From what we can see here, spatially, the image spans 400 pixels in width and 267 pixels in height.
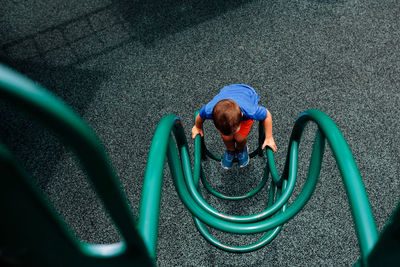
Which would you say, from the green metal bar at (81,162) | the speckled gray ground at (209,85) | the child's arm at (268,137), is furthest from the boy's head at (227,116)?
the green metal bar at (81,162)

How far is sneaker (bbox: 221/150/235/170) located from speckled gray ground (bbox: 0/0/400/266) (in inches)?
2.4

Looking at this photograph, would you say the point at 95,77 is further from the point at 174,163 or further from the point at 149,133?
the point at 174,163

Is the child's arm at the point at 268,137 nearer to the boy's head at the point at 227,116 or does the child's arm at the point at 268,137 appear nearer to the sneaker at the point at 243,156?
the boy's head at the point at 227,116

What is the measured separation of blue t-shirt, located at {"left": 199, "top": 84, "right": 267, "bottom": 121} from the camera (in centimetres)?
117

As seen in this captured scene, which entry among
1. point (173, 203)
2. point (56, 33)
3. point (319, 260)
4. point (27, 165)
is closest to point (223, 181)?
point (173, 203)

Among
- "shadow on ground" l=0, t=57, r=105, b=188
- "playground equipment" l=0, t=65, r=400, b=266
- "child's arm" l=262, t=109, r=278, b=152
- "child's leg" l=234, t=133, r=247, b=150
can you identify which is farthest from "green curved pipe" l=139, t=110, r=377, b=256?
"shadow on ground" l=0, t=57, r=105, b=188

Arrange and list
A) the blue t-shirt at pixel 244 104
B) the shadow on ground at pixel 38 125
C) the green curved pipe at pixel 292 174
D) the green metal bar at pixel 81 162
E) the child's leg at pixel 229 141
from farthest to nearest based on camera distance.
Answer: the shadow on ground at pixel 38 125
the child's leg at pixel 229 141
the blue t-shirt at pixel 244 104
the green curved pipe at pixel 292 174
the green metal bar at pixel 81 162

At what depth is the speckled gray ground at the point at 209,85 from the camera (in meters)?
1.38

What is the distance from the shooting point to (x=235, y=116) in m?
1.08

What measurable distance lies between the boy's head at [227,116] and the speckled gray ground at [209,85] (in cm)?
50

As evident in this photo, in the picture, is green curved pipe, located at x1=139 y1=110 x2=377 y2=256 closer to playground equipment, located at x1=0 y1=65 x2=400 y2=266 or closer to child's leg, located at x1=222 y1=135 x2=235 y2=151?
playground equipment, located at x1=0 y1=65 x2=400 y2=266

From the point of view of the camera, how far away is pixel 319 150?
693 millimetres

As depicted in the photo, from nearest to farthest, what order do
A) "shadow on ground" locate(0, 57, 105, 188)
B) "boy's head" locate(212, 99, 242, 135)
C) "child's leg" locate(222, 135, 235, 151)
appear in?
"boy's head" locate(212, 99, 242, 135), "child's leg" locate(222, 135, 235, 151), "shadow on ground" locate(0, 57, 105, 188)

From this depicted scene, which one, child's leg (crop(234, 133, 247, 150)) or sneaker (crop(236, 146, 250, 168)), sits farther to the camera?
sneaker (crop(236, 146, 250, 168))
